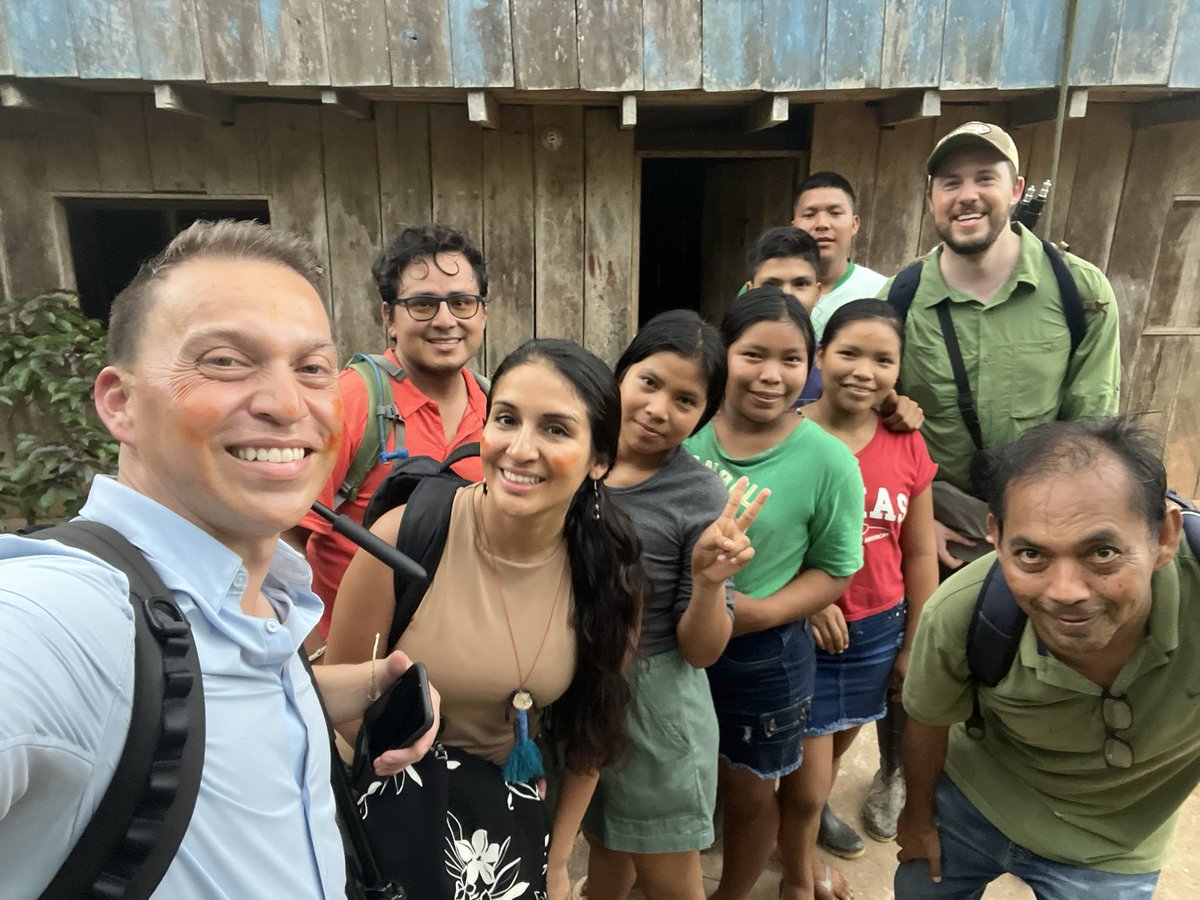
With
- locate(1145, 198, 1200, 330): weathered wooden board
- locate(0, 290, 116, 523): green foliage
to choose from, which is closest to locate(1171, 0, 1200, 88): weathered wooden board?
locate(1145, 198, 1200, 330): weathered wooden board

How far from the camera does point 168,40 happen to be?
334 cm

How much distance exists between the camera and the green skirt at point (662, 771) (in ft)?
5.87

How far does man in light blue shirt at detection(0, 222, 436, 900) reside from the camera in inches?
30.2

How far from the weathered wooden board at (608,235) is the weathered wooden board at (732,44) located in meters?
0.72

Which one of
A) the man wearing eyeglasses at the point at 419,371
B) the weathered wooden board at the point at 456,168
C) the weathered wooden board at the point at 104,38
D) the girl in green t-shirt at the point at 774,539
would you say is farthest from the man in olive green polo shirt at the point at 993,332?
the weathered wooden board at the point at 104,38

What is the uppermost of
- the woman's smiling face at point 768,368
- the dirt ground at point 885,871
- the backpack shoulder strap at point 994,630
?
the woman's smiling face at point 768,368

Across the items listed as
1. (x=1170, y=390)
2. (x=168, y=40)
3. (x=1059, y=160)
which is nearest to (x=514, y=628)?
(x=168, y=40)

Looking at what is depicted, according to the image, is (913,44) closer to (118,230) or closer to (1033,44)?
(1033,44)

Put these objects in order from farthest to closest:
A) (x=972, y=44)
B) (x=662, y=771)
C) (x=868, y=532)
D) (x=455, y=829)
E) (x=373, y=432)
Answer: (x=972, y=44), (x=868, y=532), (x=373, y=432), (x=662, y=771), (x=455, y=829)

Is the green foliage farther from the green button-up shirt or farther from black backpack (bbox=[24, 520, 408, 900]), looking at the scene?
the green button-up shirt

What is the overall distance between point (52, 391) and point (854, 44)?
4521 millimetres

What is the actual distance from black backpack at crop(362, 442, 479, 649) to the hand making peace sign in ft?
1.88

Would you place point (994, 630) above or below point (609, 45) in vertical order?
below

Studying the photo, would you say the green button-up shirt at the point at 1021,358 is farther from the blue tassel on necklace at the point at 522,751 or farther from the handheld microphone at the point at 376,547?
the handheld microphone at the point at 376,547
